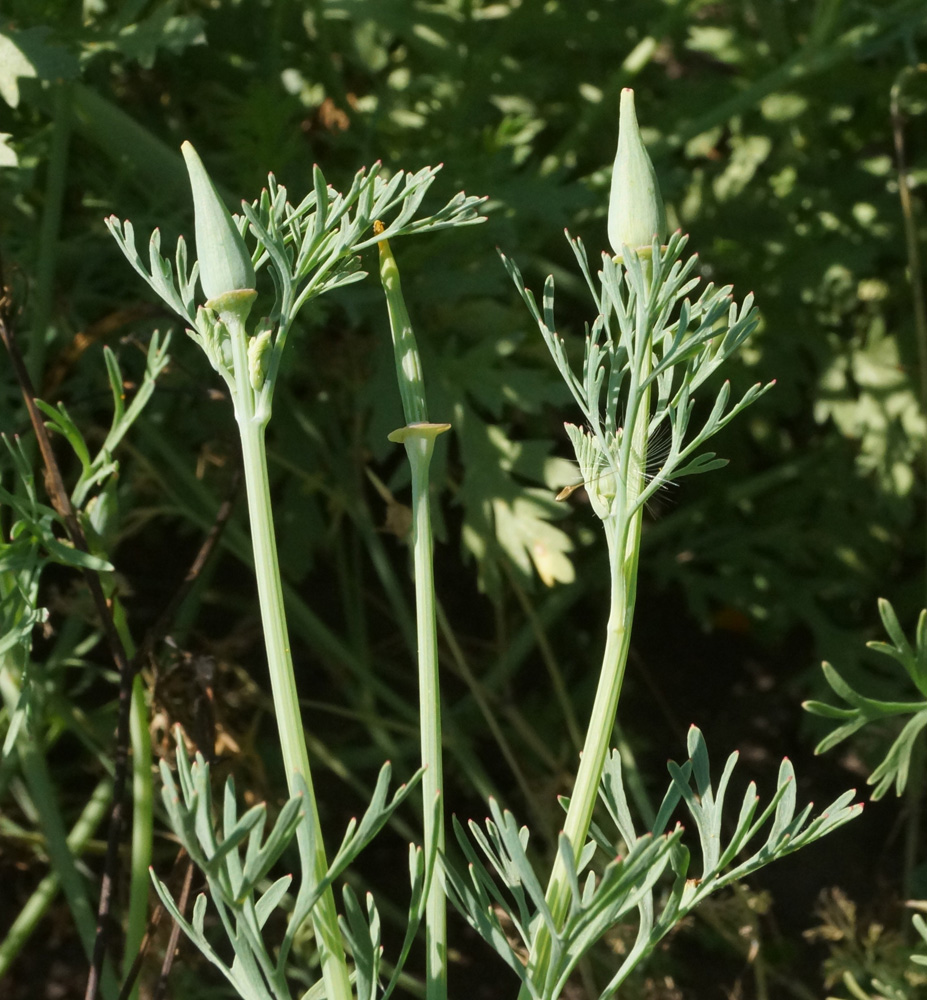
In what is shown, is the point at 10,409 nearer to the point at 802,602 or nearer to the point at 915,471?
the point at 802,602

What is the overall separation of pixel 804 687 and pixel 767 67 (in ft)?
3.67

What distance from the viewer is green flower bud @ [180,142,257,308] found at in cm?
65

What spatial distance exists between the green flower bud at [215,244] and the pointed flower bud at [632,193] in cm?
23

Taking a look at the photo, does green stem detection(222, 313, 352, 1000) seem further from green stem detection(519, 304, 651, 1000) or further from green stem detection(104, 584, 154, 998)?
green stem detection(104, 584, 154, 998)

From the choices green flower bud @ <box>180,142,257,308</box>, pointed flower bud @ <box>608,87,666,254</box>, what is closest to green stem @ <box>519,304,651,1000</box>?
pointed flower bud @ <box>608,87,666,254</box>

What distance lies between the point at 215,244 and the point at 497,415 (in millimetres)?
881

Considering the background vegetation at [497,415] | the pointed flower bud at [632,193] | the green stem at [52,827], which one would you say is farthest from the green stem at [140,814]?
the pointed flower bud at [632,193]

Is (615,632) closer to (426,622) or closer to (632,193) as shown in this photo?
A: (426,622)

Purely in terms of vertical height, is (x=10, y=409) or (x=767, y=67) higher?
(x=767, y=67)

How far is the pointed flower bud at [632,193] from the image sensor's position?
2.24 ft

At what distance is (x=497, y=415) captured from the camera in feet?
4.99

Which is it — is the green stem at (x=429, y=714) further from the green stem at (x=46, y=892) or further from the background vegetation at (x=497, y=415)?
the green stem at (x=46, y=892)

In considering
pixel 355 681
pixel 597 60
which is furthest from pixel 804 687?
pixel 597 60

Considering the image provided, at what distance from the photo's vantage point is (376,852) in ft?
5.87
